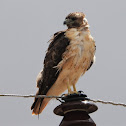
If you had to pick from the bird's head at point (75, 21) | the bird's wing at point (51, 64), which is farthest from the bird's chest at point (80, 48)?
the bird's head at point (75, 21)

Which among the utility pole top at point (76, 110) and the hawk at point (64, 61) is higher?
the hawk at point (64, 61)

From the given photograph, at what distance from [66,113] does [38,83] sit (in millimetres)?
2529

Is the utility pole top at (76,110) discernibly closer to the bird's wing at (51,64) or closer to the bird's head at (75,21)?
the bird's wing at (51,64)

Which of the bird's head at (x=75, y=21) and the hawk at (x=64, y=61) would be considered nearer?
the hawk at (x=64, y=61)

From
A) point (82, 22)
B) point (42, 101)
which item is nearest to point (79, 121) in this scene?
point (42, 101)

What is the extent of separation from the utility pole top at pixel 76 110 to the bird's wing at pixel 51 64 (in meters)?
2.24

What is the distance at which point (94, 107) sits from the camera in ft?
13.1

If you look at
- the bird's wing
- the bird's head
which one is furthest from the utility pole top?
the bird's head

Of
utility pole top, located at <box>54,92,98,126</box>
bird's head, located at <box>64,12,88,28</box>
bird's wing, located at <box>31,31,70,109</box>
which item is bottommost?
utility pole top, located at <box>54,92,98,126</box>

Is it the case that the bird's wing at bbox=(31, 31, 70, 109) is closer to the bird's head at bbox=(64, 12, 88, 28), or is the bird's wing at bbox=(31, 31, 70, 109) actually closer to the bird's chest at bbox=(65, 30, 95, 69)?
the bird's chest at bbox=(65, 30, 95, 69)

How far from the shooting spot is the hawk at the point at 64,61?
6348 millimetres

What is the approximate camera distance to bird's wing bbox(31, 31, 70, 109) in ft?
20.7

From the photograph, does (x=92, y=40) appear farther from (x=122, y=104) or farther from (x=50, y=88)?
(x=122, y=104)

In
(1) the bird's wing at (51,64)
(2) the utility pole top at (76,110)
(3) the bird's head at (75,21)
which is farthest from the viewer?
(3) the bird's head at (75,21)
